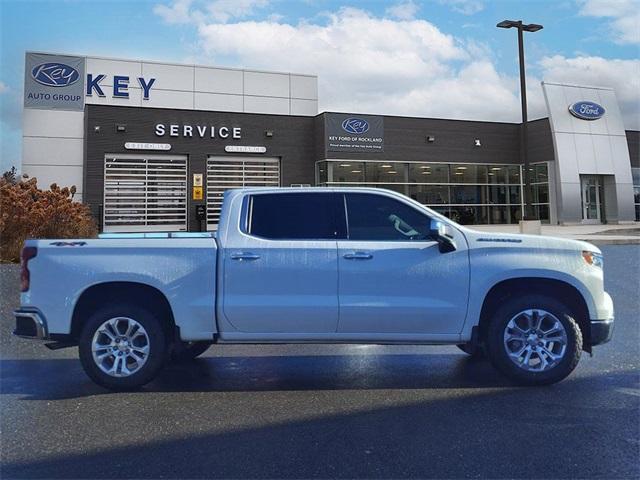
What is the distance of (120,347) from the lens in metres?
5.23

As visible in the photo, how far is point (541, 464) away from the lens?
359 centimetres

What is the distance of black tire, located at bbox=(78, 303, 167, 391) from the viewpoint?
5168mm

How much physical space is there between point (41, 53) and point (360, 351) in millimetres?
26808

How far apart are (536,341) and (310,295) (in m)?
2.25

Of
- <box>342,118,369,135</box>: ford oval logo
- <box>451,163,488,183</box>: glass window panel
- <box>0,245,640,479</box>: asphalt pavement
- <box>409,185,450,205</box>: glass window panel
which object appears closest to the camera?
<box>0,245,640,479</box>: asphalt pavement

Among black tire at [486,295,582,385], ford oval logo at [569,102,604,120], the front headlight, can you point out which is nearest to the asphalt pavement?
black tire at [486,295,582,385]

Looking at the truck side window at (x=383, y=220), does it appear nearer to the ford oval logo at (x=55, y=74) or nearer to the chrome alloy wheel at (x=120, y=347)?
the chrome alloy wheel at (x=120, y=347)

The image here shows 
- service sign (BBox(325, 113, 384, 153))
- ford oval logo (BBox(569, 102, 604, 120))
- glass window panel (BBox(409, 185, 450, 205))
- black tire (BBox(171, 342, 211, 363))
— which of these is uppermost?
ford oval logo (BBox(569, 102, 604, 120))

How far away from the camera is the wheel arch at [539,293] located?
5.36m

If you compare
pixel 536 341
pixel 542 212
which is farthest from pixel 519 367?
pixel 542 212

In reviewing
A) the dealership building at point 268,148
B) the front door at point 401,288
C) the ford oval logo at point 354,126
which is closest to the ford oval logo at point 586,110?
the dealership building at point 268,148

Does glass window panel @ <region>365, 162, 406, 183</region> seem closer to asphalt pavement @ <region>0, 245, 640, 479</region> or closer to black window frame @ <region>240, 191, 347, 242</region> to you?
asphalt pavement @ <region>0, 245, 640, 479</region>

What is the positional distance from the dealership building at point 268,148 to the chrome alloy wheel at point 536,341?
21727 mm

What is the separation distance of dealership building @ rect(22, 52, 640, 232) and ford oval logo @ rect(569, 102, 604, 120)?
68 mm
